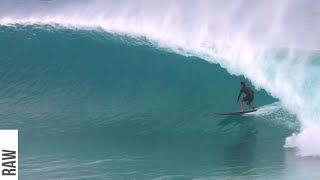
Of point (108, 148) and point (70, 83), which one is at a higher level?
point (70, 83)

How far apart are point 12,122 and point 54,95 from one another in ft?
5.47

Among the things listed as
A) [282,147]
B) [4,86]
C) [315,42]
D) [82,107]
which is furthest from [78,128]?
[315,42]

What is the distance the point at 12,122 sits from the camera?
11.6 metres

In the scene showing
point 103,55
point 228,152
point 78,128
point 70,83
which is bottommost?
point 228,152

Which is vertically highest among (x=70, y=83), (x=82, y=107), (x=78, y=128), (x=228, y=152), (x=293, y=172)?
(x=70, y=83)

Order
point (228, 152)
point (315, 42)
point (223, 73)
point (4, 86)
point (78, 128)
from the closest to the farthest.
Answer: point (228, 152) < point (78, 128) < point (4, 86) < point (223, 73) < point (315, 42)

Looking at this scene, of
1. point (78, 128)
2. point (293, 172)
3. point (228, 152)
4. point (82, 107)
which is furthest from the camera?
point (82, 107)

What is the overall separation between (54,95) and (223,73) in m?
4.99

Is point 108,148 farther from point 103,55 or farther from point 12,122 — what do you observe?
point 103,55

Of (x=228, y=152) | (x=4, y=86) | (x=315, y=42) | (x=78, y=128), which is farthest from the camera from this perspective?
(x=315, y=42)

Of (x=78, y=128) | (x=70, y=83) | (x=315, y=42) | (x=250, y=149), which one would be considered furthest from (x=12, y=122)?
(x=315, y=42)

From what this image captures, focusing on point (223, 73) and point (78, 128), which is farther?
point (223, 73)

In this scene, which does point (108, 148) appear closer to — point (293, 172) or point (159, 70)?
point (293, 172)

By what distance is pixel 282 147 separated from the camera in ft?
34.0
